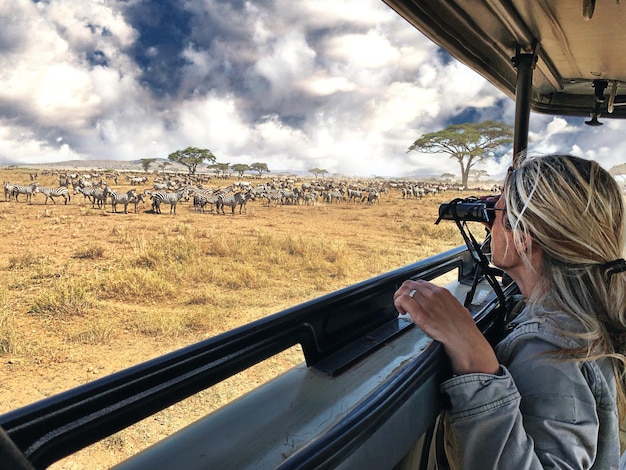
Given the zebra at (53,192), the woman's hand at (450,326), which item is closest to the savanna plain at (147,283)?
the zebra at (53,192)

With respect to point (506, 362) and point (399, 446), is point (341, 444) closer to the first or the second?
point (399, 446)

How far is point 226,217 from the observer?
13648 millimetres

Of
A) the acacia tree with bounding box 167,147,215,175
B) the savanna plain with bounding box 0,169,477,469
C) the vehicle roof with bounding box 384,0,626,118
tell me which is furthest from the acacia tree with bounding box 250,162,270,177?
the vehicle roof with bounding box 384,0,626,118

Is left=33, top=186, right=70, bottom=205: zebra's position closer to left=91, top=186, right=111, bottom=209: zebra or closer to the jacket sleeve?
left=91, top=186, right=111, bottom=209: zebra

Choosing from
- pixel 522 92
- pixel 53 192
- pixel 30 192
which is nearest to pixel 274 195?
pixel 53 192

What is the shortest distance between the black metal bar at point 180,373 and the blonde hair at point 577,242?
32 cm

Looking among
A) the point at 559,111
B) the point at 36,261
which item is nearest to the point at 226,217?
the point at 36,261

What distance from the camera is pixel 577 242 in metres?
0.67

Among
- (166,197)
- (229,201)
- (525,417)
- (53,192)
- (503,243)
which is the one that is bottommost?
(525,417)

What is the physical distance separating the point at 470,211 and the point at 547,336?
310mm

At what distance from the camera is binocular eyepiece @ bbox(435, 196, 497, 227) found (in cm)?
80

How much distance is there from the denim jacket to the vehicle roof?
74 centimetres

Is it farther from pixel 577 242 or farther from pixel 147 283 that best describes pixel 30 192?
pixel 577 242

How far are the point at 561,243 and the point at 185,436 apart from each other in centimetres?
59
